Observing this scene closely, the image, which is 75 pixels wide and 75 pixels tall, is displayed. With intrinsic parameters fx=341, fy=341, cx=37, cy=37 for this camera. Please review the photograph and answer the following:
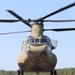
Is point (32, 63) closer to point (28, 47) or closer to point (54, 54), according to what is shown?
point (28, 47)

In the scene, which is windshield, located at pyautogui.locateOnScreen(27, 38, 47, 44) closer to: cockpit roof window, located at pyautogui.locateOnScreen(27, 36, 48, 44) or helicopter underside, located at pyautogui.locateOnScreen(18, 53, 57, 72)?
cockpit roof window, located at pyautogui.locateOnScreen(27, 36, 48, 44)

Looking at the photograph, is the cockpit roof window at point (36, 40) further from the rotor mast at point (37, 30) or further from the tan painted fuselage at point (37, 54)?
the rotor mast at point (37, 30)

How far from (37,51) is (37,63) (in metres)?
1.31

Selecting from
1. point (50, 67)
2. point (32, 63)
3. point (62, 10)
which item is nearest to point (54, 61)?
point (50, 67)

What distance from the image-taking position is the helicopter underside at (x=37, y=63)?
22188 mm

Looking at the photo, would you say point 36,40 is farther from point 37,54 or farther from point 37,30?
point 37,54

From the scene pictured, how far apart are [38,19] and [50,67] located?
3464 millimetres

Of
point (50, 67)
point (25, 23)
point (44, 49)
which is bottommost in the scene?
point (50, 67)

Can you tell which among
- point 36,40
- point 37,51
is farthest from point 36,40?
point 37,51

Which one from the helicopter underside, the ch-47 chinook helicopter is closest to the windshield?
the ch-47 chinook helicopter

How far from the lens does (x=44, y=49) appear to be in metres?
21.8

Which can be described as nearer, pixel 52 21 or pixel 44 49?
pixel 44 49

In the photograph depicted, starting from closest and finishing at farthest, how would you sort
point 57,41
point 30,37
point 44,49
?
point 44,49 < point 30,37 < point 57,41

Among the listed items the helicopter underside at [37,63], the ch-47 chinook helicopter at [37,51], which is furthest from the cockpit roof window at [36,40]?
the helicopter underside at [37,63]
